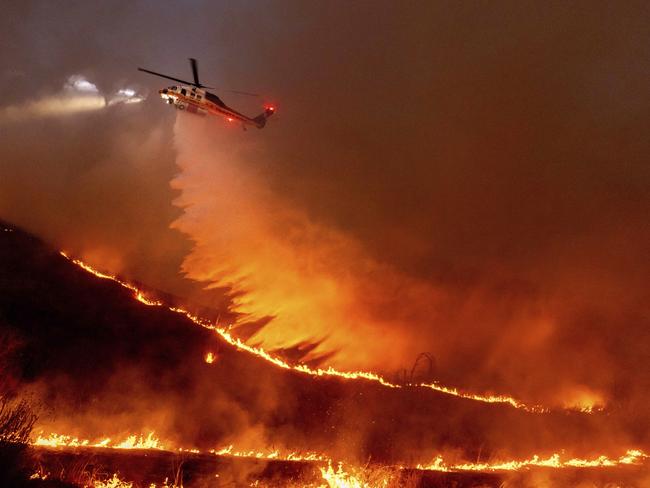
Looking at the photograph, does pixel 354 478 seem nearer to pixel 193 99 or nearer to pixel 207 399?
pixel 207 399

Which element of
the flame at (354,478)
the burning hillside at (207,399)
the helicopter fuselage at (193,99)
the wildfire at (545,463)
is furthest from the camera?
the helicopter fuselage at (193,99)

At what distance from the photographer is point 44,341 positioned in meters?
15.3

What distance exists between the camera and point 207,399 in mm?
16328

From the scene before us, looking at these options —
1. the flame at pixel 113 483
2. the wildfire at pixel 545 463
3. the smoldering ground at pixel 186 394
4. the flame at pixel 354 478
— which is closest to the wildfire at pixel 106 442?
the smoldering ground at pixel 186 394

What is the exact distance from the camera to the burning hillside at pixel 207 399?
14.2 meters

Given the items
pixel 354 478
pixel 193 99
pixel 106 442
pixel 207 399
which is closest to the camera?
pixel 106 442

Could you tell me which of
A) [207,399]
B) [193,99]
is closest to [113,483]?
[207,399]

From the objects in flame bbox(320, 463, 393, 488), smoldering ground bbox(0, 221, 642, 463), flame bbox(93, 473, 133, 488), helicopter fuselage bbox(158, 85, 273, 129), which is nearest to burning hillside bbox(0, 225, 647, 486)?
smoldering ground bbox(0, 221, 642, 463)

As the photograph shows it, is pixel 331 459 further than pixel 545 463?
No

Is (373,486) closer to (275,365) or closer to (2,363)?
(275,365)

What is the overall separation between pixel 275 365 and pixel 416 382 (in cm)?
856

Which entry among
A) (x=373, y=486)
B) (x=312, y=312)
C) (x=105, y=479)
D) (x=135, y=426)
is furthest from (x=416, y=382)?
(x=105, y=479)

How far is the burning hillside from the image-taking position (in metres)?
14.2

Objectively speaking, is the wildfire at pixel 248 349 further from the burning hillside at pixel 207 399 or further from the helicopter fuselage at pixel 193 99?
the helicopter fuselage at pixel 193 99
